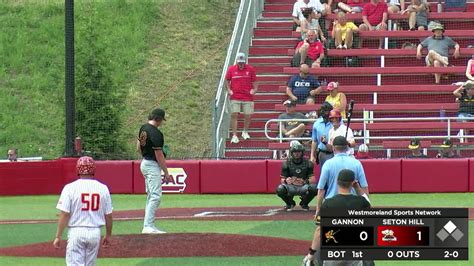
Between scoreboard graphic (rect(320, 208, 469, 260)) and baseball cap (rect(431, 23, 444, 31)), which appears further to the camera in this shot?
baseball cap (rect(431, 23, 444, 31))

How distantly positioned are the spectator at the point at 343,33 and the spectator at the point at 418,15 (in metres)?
1.55

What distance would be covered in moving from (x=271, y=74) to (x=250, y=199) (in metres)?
7.00

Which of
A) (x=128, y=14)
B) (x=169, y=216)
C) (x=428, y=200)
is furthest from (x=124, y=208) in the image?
(x=128, y=14)

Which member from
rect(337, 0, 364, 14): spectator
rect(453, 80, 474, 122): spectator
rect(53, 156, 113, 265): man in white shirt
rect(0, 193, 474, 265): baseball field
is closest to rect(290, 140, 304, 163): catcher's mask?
rect(0, 193, 474, 265): baseball field

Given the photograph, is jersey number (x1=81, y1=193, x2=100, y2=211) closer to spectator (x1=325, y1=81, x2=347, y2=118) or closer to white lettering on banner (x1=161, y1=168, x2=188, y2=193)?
white lettering on banner (x1=161, y1=168, x2=188, y2=193)

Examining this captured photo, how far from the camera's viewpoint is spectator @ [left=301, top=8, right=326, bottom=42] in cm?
3103

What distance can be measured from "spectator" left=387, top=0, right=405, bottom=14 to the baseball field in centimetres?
815

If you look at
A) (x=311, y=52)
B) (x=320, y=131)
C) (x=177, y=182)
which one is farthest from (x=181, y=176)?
(x=311, y=52)

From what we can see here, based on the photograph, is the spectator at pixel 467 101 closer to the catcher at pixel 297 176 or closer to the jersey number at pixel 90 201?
the catcher at pixel 297 176

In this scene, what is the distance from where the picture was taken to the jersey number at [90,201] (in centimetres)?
1359

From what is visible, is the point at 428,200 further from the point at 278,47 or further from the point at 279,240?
the point at 278,47

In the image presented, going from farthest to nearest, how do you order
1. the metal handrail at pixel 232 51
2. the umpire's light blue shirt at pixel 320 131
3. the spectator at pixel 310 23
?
the spectator at pixel 310 23, the metal handrail at pixel 232 51, the umpire's light blue shirt at pixel 320 131

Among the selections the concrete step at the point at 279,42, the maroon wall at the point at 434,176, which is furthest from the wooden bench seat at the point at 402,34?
the maroon wall at the point at 434,176

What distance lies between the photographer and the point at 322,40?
3092 centimetres
